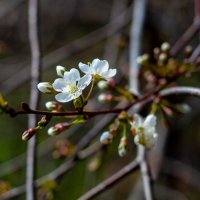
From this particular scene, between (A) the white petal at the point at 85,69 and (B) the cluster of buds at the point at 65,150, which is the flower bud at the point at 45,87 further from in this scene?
(B) the cluster of buds at the point at 65,150

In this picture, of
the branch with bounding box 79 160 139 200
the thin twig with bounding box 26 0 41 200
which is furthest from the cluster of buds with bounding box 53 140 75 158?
the branch with bounding box 79 160 139 200

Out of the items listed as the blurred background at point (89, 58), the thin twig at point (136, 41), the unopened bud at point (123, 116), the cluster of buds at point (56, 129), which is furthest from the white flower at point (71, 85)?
the blurred background at point (89, 58)

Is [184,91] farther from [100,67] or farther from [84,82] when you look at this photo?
[84,82]

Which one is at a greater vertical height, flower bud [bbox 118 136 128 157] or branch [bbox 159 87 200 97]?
branch [bbox 159 87 200 97]

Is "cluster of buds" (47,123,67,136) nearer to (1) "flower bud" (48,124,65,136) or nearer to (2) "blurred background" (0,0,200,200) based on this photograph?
(1) "flower bud" (48,124,65,136)

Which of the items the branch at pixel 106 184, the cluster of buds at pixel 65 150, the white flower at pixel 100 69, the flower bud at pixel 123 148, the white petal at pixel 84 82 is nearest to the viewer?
the white petal at pixel 84 82

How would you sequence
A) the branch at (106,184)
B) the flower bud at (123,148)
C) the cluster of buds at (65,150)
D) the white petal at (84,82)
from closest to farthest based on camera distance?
the white petal at (84,82) → the flower bud at (123,148) → the branch at (106,184) → the cluster of buds at (65,150)
